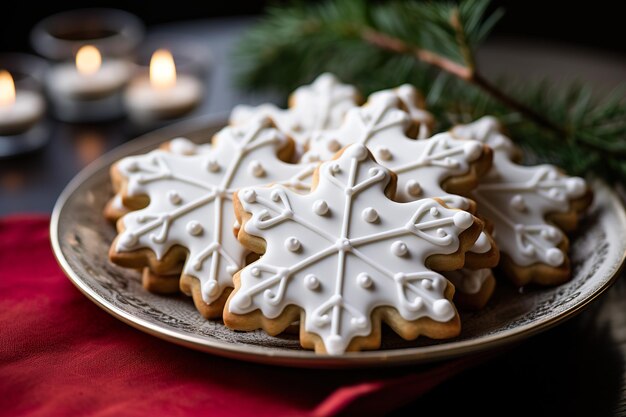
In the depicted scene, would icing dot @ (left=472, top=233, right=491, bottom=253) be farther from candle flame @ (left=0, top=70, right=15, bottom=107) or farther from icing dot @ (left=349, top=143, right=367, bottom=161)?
candle flame @ (left=0, top=70, right=15, bottom=107)

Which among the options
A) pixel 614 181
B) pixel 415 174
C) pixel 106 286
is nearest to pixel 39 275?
pixel 106 286

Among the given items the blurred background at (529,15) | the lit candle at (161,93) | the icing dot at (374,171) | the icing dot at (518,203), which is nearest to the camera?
the icing dot at (374,171)

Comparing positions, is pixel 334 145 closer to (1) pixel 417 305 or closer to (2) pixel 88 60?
(1) pixel 417 305

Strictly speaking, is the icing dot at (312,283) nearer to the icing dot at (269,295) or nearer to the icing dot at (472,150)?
the icing dot at (269,295)

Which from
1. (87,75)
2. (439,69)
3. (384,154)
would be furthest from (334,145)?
(87,75)

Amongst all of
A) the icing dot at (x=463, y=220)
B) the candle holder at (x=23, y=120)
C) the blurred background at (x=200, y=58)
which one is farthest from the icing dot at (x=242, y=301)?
the candle holder at (x=23, y=120)

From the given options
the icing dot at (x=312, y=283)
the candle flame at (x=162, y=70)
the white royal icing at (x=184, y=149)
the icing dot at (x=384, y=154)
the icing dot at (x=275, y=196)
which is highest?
the icing dot at (x=384, y=154)

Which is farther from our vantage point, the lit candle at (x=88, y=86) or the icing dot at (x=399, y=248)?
the lit candle at (x=88, y=86)
